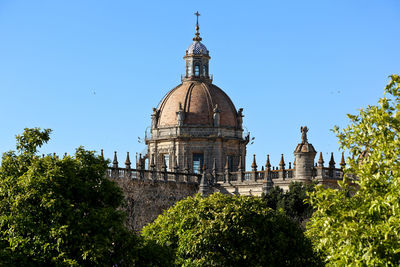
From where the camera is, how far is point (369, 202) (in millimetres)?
27562

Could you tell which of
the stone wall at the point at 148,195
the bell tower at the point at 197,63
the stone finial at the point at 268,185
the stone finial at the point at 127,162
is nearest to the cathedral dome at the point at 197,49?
the bell tower at the point at 197,63

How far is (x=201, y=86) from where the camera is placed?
91750 mm

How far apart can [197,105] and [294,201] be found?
24.2 meters

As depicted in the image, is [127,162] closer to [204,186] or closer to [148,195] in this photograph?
[148,195]

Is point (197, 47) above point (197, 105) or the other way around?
above

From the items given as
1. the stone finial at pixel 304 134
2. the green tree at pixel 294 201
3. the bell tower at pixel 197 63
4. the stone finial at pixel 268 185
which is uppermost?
the bell tower at pixel 197 63

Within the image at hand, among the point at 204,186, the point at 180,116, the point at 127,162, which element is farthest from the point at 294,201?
the point at 180,116

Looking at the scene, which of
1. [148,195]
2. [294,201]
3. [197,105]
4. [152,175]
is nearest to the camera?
[294,201]

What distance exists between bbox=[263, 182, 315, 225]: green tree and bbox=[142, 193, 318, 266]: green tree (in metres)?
31.7

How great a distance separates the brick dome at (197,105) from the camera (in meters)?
89.9

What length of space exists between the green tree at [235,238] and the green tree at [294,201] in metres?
31.7

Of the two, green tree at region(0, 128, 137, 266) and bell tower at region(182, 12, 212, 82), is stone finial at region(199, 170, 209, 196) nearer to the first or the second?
bell tower at region(182, 12, 212, 82)

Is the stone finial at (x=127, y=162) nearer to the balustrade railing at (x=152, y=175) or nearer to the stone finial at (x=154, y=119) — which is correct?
the balustrade railing at (x=152, y=175)

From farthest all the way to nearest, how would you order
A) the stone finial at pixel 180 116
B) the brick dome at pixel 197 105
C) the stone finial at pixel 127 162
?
the brick dome at pixel 197 105
the stone finial at pixel 180 116
the stone finial at pixel 127 162
